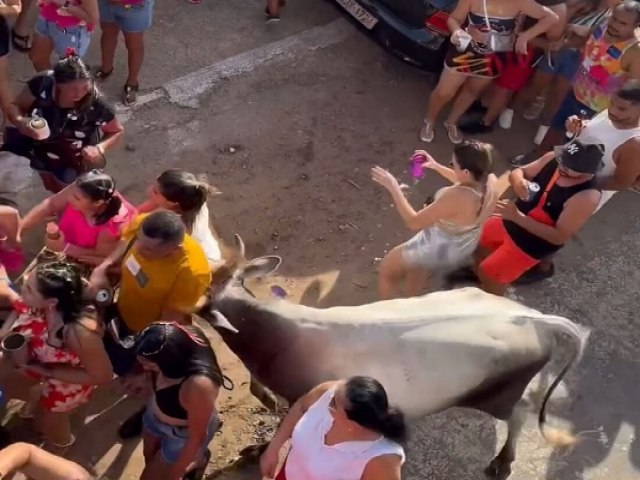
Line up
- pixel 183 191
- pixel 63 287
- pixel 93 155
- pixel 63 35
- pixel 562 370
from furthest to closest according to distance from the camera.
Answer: pixel 63 35 < pixel 93 155 < pixel 562 370 < pixel 183 191 < pixel 63 287

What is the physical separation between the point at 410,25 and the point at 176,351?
483cm

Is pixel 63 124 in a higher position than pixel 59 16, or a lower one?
lower

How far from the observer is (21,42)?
743 cm

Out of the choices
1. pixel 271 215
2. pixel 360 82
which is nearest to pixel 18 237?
pixel 271 215

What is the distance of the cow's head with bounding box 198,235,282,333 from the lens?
15.4 feet

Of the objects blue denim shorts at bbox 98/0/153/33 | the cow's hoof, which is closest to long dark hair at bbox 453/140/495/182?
the cow's hoof

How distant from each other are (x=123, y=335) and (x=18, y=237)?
3.42ft

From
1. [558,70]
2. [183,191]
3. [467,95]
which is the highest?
[183,191]

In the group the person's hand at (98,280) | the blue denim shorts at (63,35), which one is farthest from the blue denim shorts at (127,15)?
the person's hand at (98,280)

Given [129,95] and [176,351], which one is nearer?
[176,351]

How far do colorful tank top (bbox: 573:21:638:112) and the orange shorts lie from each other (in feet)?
5.12

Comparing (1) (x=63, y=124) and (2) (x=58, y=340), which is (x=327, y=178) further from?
(2) (x=58, y=340)

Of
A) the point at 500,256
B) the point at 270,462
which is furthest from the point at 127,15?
the point at 270,462

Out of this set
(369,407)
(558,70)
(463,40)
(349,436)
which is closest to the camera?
(369,407)
